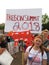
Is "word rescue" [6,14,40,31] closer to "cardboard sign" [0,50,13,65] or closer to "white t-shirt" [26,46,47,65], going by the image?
"white t-shirt" [26,46,47,65]

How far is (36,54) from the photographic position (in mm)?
6461

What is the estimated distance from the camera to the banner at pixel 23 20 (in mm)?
7098

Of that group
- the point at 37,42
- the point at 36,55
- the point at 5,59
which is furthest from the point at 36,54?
the point at 5,59

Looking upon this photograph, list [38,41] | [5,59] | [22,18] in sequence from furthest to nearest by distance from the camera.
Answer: [22,18], [38,41], [5,59]

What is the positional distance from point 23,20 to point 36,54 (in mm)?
1106

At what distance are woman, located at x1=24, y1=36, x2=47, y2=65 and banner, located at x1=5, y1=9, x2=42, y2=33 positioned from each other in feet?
2.29

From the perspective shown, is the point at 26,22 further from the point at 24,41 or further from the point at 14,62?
the point at 14,62

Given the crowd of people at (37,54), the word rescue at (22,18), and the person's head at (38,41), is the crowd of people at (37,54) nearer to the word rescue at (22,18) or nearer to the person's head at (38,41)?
the person's head at (38,41)

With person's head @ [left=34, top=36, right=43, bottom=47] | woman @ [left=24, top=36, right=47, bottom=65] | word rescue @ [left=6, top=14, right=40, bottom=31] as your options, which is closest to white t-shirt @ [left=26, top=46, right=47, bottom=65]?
woman @ [left=24, top=36, right=47, bottom=65]

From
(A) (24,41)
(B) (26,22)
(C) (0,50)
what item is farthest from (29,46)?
(C) (0,50)

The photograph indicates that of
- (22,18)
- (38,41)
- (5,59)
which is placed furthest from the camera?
(22,18)

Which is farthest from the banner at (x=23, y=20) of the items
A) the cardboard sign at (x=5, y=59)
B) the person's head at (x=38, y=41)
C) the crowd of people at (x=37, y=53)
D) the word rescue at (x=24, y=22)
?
the cardboard sign at (x=5, y=59)

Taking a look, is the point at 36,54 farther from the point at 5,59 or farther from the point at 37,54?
the point at 5,59

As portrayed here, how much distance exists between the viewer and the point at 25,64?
6.42m
